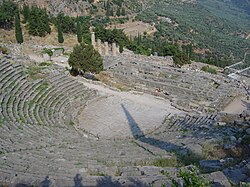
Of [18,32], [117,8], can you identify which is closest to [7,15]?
[18,32]

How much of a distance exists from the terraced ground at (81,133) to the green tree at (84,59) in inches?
70.5

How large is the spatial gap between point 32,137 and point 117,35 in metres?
36.1

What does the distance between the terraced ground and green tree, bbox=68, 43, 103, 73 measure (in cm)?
179

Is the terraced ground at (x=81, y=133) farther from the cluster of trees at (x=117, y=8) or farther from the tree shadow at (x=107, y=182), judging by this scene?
the cluster of trees at (x=117, y=8)

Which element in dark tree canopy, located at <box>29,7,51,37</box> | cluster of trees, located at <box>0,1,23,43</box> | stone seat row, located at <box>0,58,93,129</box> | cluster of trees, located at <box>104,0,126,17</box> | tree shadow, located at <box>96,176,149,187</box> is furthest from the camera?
cluster of trees, located at <box>104,0,126,17</box>

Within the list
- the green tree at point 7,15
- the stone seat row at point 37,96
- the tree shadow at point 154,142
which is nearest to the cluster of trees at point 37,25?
the green tree at point 7,15

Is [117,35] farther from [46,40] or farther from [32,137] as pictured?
[32,137]

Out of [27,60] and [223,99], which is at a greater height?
[27,60]

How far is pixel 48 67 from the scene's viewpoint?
109 ft

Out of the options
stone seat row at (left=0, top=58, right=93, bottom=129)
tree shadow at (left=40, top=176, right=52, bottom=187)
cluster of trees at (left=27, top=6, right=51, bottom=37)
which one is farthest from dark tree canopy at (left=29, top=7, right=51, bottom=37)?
tree shadow at (left=40, top=176, right=52, bottom=187)

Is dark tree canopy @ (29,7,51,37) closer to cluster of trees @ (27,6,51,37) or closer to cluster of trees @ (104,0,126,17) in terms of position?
cluster of trees @ (27,6,51,37)

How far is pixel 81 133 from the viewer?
2392cm

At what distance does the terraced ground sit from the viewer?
12.7 metres

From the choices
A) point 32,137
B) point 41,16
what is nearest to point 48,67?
point 32,137
